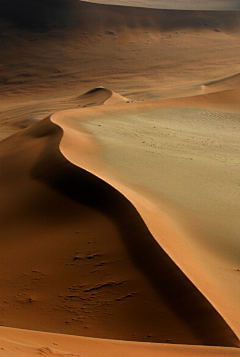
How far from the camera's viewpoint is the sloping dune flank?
14.3ft

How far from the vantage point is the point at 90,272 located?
530 centimetres

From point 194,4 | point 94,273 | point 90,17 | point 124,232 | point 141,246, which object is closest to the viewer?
point 94,273

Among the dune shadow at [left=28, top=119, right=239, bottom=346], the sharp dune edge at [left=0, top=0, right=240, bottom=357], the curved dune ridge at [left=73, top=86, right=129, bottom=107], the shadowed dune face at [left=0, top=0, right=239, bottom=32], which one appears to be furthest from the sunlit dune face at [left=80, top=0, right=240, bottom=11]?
the dune shadow at [left=28, top=119, right=239, bottom=346]

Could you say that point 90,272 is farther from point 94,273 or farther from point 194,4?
point 194,4

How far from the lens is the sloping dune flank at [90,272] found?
14.3ft

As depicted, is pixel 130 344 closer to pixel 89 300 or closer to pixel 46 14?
pixel 89 300

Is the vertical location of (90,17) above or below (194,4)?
below

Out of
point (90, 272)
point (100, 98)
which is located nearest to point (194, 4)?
point (100, 98)

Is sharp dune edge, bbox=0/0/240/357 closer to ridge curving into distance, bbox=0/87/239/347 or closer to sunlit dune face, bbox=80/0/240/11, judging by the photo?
ridge curving into distance, bbox=0/87/239/347

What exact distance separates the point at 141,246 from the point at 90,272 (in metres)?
0.65

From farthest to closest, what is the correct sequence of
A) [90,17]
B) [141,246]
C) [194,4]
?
1. [194,4]
2. [90,17]
3. [141,246]

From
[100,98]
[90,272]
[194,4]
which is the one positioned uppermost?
[194,4]

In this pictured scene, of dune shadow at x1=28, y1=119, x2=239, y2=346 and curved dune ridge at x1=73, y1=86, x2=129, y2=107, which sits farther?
curved dune ridge at x1=73, y1=86, x2=129, y2=107

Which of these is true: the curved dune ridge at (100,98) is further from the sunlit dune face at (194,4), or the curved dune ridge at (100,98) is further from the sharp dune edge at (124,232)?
the sunlit dune face at (194,4)
